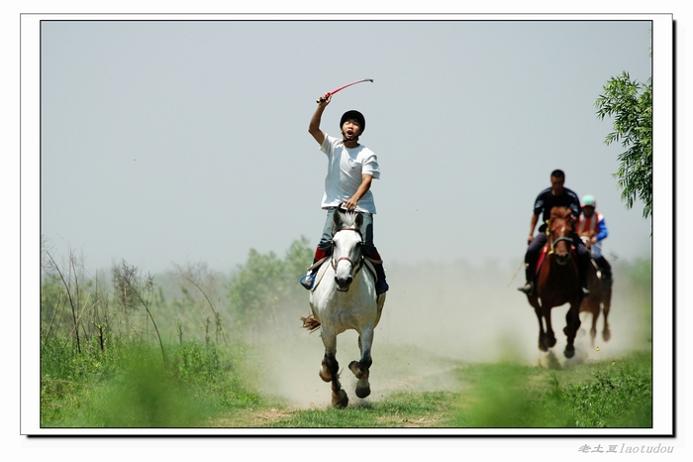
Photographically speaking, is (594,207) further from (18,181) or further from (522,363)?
(18,181)

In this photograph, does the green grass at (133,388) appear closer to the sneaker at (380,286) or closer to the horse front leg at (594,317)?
the sneaker at (380,286)

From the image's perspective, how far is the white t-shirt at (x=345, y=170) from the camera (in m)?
18.1

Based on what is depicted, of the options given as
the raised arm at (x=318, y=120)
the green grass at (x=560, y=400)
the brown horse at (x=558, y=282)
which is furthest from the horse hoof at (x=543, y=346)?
the raised arm at (x=318, y=120)

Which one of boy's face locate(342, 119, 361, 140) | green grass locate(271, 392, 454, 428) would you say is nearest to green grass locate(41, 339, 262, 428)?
green grass locate(271, 392, 454, 428)

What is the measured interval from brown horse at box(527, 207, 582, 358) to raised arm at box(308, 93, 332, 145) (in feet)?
12.3

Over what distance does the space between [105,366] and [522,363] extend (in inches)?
205

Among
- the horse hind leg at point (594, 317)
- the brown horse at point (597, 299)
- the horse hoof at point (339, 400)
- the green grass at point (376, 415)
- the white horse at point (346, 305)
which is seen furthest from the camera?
the horse hind leg at point (594, 317)

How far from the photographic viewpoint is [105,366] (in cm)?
1906

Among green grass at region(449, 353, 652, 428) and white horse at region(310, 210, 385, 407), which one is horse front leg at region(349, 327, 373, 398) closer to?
white horse at region(310, 210, 385, 407)

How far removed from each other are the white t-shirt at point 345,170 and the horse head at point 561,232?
129 inches

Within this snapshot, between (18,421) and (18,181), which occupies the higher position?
(18,181)
